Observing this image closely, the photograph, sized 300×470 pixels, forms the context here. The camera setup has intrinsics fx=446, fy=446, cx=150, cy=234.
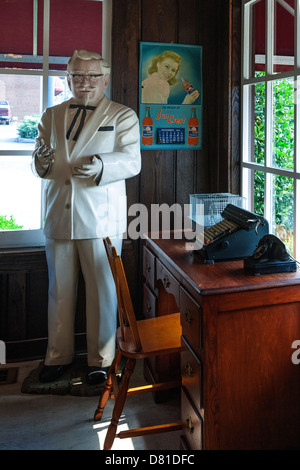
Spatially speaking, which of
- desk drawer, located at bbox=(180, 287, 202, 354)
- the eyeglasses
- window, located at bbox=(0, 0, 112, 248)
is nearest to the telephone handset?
desk drawer, located at bbox=(180, 287, 202, 354)

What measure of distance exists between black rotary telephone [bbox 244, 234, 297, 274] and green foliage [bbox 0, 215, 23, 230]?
1607 mm

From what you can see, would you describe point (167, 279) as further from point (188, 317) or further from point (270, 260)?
point (270, 260)

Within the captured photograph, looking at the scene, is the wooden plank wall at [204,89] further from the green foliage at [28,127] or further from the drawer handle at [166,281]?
the drawer handle at [166,281]

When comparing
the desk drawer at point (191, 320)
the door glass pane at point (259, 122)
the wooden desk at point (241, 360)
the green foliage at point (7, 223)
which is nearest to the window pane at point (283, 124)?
the door glass pane at point (259, 122)

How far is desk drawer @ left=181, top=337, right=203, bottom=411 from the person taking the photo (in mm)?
1587

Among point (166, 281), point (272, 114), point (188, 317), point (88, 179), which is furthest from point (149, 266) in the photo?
point (272, 114)

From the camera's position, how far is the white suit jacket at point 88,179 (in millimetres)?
2338

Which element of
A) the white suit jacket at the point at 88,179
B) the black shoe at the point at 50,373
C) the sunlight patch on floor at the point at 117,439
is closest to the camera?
the sunlight patch on floor at the point at 117,439

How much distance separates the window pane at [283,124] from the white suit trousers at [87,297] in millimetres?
966

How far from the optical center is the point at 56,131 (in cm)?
239

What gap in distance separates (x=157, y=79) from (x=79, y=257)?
1.20 metres

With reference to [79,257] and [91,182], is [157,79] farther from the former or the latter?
[79,257]

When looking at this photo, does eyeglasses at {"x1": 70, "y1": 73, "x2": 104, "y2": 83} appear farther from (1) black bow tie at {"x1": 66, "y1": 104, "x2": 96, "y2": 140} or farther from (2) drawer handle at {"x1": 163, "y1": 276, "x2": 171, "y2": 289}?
(2) drawer handle at {"x1": 163, "y1": 276, "x2": 171, "y2": 289}

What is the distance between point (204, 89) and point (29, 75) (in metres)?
1.08
